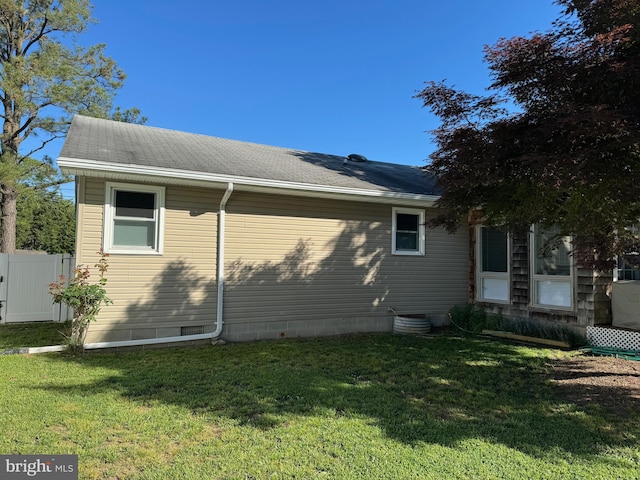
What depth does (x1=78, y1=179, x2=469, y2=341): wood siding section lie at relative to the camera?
22.3 ft

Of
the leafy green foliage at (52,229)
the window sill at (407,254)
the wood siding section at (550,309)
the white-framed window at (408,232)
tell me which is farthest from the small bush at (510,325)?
the leafy green foliage at (52,229)

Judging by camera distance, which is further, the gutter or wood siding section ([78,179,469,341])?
wood siding section ([78,179,469,341])

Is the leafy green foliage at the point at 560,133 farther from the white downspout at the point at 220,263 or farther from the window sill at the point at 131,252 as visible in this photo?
the window sill at the point at 131,252

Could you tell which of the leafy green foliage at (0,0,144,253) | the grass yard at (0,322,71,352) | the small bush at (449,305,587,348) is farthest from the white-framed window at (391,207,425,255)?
the leafy green foliage at (0,0,144,253)

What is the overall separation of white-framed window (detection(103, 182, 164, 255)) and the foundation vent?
150cm

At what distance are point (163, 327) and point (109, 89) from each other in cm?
1429

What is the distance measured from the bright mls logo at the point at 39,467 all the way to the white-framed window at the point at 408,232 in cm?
733

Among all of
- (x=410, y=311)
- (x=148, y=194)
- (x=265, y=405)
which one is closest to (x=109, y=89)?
(x=148, y=194)

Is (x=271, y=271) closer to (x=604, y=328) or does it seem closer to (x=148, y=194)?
(x=148, y=194)

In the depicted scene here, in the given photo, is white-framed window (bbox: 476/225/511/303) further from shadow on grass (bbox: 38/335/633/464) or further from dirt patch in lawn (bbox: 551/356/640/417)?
dirt patch in lawn (bbox: 551/356/640/417)

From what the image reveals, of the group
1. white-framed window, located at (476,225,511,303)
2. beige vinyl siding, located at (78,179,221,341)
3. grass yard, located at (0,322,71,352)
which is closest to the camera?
beige vinyl siding, located at (78,179,221,341)

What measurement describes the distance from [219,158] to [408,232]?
4.68m

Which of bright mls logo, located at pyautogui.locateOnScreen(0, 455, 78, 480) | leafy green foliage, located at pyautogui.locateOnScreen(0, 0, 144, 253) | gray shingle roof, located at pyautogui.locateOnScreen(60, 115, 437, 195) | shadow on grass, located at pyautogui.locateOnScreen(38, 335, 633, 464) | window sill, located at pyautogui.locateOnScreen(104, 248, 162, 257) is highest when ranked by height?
leafy green foliage, located at pyautogui.locateOnScreen(0, 0, 144, 253)

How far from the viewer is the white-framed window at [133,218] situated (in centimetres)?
663
